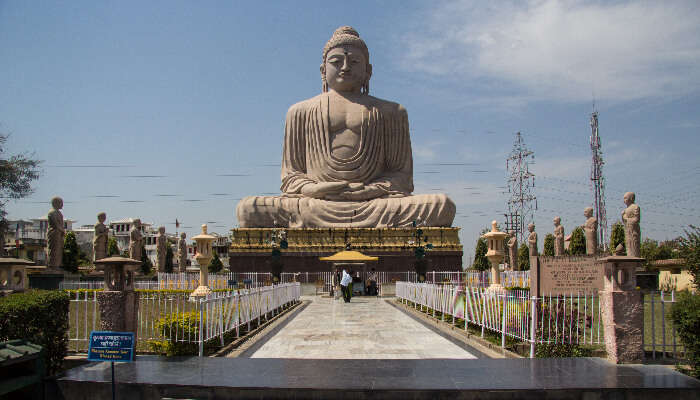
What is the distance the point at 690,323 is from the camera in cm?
645

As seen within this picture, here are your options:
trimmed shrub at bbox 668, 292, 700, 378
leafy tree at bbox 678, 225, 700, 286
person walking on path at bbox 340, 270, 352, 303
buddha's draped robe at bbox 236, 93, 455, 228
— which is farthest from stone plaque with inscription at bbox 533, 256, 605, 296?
buddha's draped robe at bbox 236, 93, 455, 228

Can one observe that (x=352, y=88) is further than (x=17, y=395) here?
Yes

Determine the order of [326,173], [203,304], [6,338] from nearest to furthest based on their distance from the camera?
[6,338]
[203,304]
[326,173]

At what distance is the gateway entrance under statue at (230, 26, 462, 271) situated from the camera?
27438mm

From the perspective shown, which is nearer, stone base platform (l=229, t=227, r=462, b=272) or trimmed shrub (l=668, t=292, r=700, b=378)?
trimmed shrub (l=668, t=292, r=700, b=378)

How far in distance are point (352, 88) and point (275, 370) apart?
972 inches

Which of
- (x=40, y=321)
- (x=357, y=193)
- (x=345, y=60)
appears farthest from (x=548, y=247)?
(x=40, y=321)

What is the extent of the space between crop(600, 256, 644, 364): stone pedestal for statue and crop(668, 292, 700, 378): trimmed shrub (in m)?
0.77

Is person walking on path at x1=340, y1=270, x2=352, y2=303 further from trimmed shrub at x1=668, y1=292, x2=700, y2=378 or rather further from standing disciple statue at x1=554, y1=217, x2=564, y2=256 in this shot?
trimmed shrub at x1=668, y1=292, x2=700, y2=378

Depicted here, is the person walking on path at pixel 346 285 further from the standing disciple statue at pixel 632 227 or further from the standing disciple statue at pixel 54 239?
the standing disciple statue at pixel 54 239

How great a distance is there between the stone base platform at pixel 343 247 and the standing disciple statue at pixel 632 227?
34.6 ft

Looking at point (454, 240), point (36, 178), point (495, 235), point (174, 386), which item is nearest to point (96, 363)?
point (174, 386)

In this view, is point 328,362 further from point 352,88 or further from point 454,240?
point 352,88

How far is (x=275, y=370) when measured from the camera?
6945 mm
